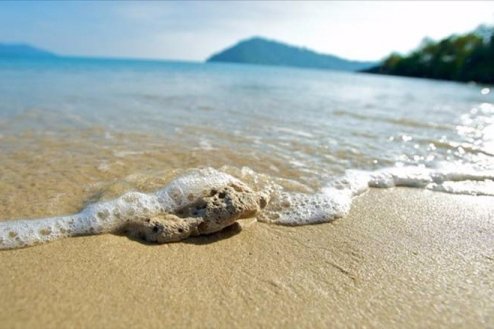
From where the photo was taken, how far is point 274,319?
2.10 meters

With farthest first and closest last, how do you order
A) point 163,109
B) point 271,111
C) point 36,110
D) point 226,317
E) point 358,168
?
point 271,111 < point 163,109 < point 36,110 < point 358,168 < point 226,317

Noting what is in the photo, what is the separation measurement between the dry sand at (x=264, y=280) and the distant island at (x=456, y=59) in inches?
2464

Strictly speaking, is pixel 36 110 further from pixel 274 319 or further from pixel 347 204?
pixel 274 319

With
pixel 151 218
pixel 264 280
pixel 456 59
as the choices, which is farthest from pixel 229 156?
pixel 456 59

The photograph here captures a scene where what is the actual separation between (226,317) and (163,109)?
28.1 ft

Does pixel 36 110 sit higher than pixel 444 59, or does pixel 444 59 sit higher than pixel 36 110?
pixel 444 59

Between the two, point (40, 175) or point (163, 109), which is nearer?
point (40, 175)

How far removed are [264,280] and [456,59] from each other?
2956 inches

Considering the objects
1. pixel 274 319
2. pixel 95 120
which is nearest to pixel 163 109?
pixel 95 120

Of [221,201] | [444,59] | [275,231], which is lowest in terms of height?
[275,231]

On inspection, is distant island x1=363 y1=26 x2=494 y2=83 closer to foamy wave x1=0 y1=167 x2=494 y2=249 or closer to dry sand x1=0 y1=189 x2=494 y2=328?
foamy wave x1=0 y1=167 x2=494 y2=249

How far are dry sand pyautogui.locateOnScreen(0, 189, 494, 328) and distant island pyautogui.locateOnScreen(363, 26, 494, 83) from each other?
62598 millimetres

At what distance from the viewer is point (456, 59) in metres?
64.1

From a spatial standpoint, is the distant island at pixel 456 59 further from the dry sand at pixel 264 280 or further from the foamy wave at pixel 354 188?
the dry sand at pixel 264 280
